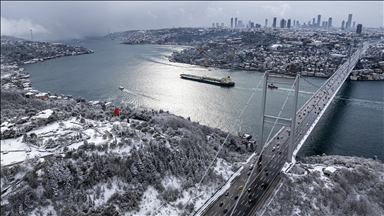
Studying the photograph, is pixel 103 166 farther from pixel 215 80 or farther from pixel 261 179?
pixel 215 80

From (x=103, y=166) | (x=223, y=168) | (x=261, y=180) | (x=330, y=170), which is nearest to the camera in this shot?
(x=103, y=166)

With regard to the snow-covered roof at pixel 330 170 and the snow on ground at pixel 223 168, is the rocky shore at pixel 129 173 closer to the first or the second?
the snow on ground at pixel 223 168

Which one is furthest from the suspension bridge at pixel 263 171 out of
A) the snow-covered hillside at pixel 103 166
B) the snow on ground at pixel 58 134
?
A: the snow on ground at pixel 58 134

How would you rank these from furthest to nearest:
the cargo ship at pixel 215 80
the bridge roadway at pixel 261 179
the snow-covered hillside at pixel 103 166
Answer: the cargo ship at pixel 215 80 → the bridge roadway at pixel 261 179 → the snow-covered hillside at pixel 103 166

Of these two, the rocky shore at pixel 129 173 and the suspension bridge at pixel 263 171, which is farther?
the suspension bridge at pixel 263 171

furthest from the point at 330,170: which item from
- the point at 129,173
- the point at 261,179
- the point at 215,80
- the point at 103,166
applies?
the point at 215,80

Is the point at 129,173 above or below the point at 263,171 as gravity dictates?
above

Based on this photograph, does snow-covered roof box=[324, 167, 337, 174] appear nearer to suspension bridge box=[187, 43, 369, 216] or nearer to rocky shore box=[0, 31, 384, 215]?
rocky shore box=[0, 31, 384, 215]

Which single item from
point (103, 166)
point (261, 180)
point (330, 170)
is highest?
point (103, 166)

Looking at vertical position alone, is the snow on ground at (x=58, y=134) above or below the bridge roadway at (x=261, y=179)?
above

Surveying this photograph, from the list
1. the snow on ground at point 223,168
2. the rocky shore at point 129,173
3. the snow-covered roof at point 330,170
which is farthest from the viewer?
the snow on ground at point 223,168

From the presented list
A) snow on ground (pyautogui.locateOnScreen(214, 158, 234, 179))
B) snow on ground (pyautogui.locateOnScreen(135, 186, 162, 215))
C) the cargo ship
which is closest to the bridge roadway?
snow on ground (pyautogui.locateOnScreen(214, 158, 234, 179))

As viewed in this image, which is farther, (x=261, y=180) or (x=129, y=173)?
(x=261, y=180)
